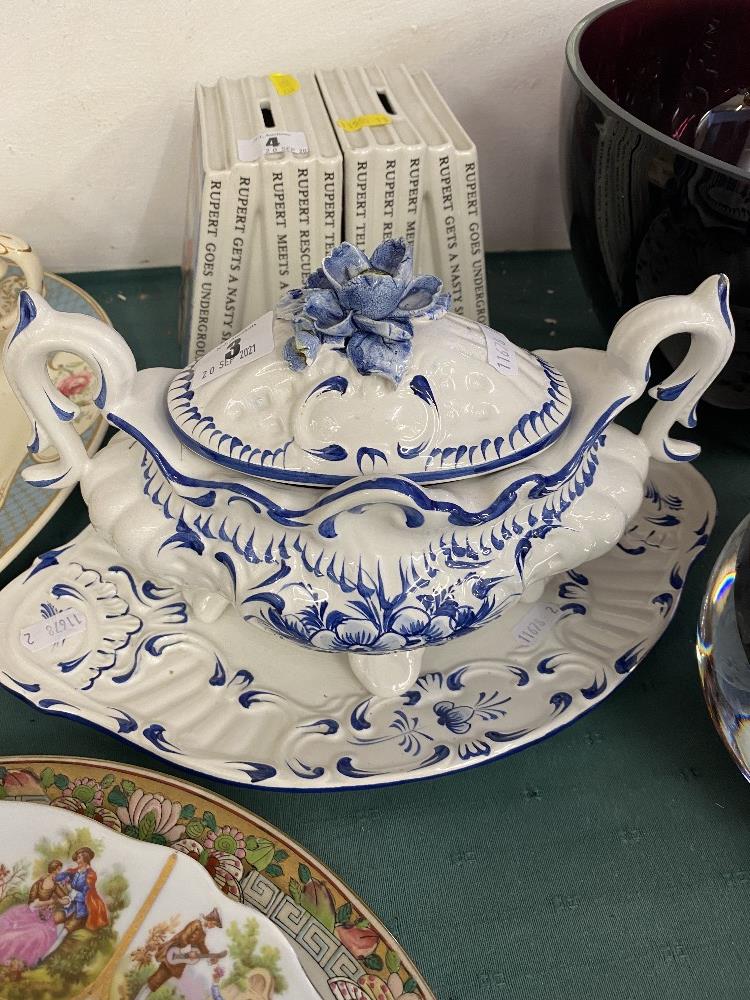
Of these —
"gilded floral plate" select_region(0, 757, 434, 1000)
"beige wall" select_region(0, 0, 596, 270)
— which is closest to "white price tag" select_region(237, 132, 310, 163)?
"beige wall" select_region(0, 0, 596, 270)

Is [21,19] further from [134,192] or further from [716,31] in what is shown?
[716,31]

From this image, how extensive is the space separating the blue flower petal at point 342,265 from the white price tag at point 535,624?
307 millimetres

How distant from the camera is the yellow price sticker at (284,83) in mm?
903

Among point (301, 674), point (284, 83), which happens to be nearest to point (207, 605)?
point (301, 674)

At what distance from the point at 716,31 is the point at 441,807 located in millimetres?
814

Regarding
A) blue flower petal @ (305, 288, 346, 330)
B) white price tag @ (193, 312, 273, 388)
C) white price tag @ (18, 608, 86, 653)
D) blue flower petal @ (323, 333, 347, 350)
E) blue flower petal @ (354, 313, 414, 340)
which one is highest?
blue flower petal @ (305, 288, 346, 330)

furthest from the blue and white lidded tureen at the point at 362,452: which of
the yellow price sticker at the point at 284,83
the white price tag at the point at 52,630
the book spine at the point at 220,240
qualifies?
the yellow price sticker at the point at 284,83

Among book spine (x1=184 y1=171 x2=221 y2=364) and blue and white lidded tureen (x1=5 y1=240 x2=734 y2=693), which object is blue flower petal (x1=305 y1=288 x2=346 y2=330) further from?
book spine (x1=184 y1=171 x2=221 y2=364)

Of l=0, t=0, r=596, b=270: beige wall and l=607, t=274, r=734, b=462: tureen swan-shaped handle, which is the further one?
l=0, t=0, r=596, b=270: beige wall

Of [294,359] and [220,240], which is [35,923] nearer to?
[294,359]

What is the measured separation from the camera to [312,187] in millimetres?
816

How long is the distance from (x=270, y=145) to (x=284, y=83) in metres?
0.15

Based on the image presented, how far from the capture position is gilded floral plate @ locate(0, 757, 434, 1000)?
470mm

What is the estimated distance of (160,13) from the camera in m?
0.94
